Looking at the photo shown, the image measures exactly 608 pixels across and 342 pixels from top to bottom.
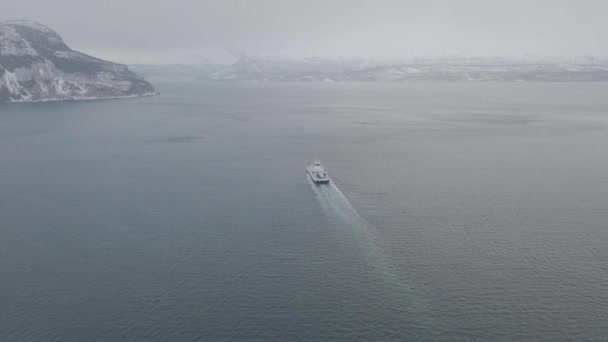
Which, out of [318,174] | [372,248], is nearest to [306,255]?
[372,248]

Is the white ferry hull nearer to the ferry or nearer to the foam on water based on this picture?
the ferry

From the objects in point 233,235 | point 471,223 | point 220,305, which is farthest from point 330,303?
point 471,223

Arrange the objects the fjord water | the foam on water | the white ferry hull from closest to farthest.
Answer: the fjord water < the foam on water < the white ferry hull

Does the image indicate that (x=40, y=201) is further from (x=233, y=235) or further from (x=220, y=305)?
(x=220, y=305)

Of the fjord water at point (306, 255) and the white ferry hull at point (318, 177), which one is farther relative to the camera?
the white ferry hull at point (318, 177)

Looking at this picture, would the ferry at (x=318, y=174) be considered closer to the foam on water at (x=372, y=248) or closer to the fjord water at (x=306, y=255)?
the foam on water at (x=372, y=248)

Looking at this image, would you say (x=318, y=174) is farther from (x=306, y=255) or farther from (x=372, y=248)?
(x=306, y=255)

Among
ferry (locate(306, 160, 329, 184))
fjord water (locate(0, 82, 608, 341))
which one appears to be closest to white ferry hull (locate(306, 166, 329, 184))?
ferry (locate(306, 160, 329, 184))

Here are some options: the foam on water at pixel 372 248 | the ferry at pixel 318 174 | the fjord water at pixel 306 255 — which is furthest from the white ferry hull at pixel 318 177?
the fjord water at pixel 306 255

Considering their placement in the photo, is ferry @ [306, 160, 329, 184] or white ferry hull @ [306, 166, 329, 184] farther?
ferry @ [306, 160, 329, 184]

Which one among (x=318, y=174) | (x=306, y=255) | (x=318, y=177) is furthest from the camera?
(x=318, y=174)

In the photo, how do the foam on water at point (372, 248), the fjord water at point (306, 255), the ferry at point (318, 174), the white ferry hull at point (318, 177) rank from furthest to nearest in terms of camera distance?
the ferry at point (318, 174)
the white ferry hull at point (318, 177)
the foam on water at point (372, 248)
the fjord water at point (306, 255)
